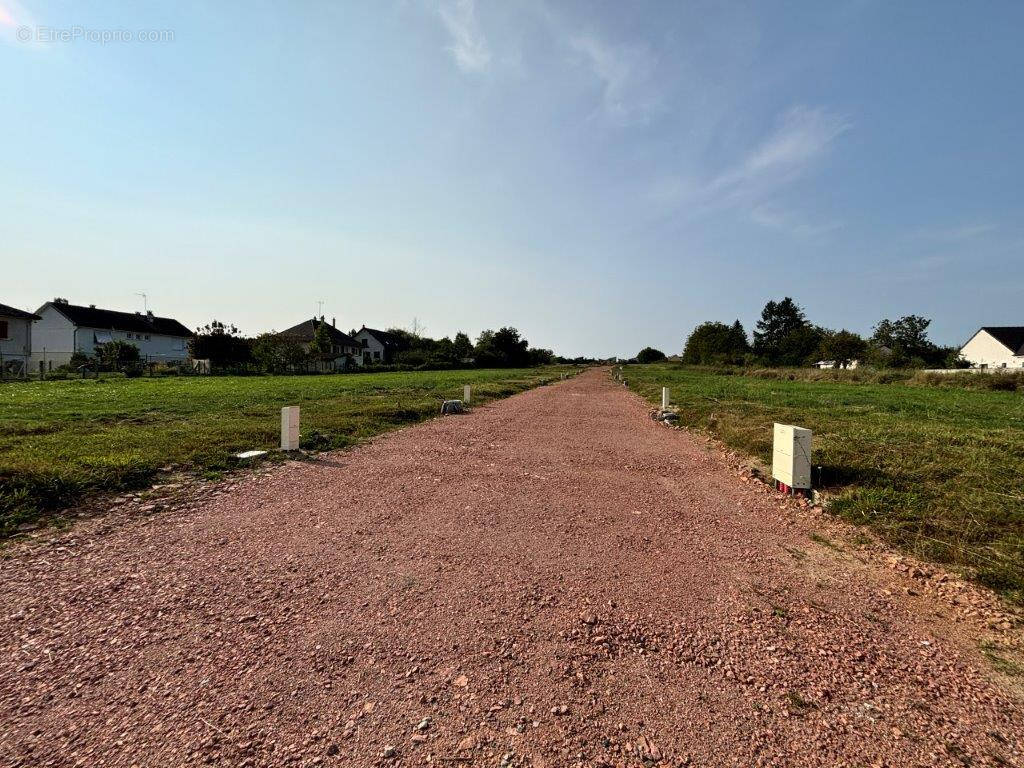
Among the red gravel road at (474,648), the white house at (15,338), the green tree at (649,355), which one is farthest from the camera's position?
the green tree at (649,355)

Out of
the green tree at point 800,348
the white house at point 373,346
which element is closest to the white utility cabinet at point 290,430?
the white house at point 373,346

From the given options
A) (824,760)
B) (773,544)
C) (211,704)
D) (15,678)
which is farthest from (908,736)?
(15,678)

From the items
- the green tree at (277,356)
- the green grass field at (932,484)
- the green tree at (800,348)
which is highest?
the green tree at (800,348)

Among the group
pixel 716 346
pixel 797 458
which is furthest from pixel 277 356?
pixel 716 346

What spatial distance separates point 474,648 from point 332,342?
7148 centimetres

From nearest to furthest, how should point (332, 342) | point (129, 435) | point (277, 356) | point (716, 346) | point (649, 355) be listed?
point (129, 435) → point (277, 356) → point (332, 342) → point (716, 346) → point (649, 355)

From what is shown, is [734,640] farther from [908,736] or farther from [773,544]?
[773,544]

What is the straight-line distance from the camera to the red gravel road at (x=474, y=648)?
217 cm

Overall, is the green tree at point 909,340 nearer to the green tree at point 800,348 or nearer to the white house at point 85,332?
the green tree at point 800,348

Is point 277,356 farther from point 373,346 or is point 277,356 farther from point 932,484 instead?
point 932,484

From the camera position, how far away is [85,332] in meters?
52.3

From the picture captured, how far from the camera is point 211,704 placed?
237 cm

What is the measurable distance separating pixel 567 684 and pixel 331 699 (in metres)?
1.32

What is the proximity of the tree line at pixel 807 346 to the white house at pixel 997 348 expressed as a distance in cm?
197
